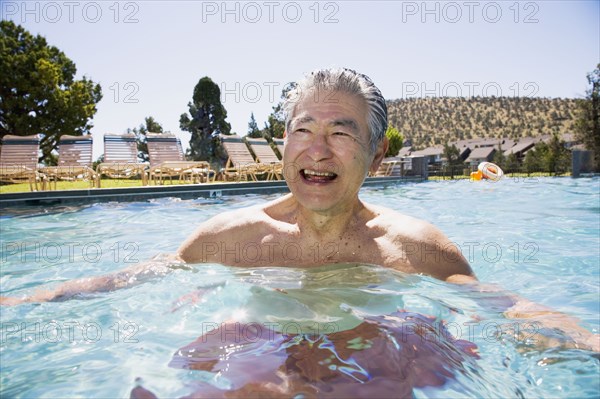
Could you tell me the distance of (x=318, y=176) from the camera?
2078mm

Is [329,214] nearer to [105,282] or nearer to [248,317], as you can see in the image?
[248,317]

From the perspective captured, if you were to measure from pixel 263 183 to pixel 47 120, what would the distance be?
20.5 meters

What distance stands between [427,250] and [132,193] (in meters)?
8.09

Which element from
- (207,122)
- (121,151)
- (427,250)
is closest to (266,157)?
(121,151)

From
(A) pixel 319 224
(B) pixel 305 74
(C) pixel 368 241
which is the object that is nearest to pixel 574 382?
(C) pixel 368 241

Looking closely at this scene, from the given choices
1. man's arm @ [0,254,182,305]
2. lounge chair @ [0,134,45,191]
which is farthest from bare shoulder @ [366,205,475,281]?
lounge chair @ [0,134,45,191]

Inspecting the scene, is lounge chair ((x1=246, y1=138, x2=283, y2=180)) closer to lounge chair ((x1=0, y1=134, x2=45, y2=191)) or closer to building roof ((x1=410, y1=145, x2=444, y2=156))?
lounge chair ((x1=0, y1=134, x2=45, y2=191))

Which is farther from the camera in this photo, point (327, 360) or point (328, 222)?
point (328, 222)

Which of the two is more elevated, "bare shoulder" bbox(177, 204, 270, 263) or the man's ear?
the man's ear

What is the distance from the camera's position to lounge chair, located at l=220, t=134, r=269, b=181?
549 inches

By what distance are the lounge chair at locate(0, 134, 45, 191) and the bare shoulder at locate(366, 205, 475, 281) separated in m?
9.91

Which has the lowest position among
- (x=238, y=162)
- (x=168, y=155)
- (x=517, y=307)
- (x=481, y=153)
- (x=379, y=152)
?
(x=517, y=307)

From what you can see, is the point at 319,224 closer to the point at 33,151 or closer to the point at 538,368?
the point at 538,368

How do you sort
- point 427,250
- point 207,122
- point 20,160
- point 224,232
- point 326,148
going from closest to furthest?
point 326,148, point 427,250, point 224,232, point 20,160, point 207,122
